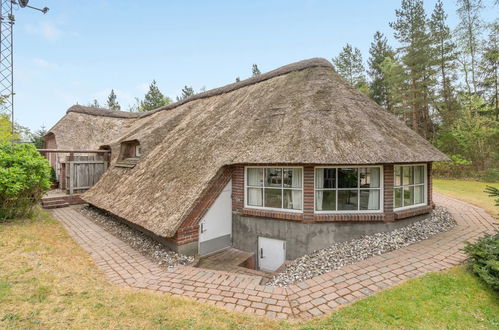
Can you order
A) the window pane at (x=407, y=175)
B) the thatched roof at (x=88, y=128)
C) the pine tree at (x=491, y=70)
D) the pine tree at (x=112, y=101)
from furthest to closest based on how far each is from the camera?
the pine tree at (x=112, y=101)
the pine tree at (x=491, y=70)
the thatched roof at (x=88, y=128)
the window pane at (x=407, y=175)

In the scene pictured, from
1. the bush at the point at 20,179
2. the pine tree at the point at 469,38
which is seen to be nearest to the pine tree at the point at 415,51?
the pine tree at the point at 469,38

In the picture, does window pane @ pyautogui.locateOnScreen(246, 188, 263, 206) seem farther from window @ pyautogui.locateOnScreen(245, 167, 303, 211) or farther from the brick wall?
the brick wall

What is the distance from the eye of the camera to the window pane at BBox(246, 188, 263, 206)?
7.59 metres

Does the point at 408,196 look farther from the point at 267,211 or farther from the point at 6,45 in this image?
the point at 6,45

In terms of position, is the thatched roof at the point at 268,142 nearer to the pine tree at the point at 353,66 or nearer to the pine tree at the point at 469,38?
the pine tree at the point at 469,38

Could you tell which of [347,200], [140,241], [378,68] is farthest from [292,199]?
[378,68]

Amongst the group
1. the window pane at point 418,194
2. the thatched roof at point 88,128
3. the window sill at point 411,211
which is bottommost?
the window sill at point 411,211

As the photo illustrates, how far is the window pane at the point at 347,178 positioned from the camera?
7035 millimetres

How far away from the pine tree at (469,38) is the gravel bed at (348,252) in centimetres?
2482

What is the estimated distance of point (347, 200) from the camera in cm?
707

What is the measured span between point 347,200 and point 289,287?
129 inches

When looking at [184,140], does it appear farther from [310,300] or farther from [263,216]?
[310,300]

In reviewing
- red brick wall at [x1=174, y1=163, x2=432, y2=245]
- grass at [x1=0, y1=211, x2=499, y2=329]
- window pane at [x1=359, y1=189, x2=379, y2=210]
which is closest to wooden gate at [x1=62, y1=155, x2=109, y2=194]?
grass at [x1=0, y1=211, x2=499, y2=329]

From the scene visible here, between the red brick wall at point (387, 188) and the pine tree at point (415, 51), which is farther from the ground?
the pine tree at point (415, 51)
